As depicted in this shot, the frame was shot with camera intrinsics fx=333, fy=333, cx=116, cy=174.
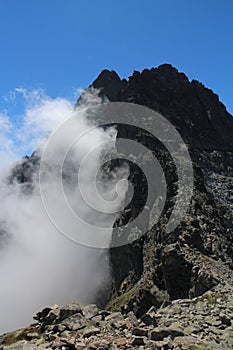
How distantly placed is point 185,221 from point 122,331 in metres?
59.3

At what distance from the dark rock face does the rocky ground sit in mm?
22473

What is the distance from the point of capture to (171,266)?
6656 cm

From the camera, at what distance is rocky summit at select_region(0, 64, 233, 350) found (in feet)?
65.3

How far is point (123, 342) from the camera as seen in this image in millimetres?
18078

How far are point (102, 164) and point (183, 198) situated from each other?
3617 inches

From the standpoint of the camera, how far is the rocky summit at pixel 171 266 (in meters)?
19.9

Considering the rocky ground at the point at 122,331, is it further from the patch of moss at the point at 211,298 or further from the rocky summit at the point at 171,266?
the patch of moss at the point at 211,298

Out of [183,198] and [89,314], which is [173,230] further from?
[89,314]

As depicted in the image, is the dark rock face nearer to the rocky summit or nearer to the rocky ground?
the rocky summit

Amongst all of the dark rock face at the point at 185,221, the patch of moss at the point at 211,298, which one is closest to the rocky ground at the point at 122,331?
the patch of moss at the point at 211,298

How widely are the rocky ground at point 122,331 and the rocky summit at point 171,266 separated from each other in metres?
0.07

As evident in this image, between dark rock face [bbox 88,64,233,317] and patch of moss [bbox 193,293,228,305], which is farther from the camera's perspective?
dark rock face [bbox 88,64,233,317]

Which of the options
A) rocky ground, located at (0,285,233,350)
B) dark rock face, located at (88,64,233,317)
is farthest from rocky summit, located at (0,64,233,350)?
dark rock face, located at (88,64,233,317)

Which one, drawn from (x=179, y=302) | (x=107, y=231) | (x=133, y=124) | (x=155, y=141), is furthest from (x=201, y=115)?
(x=179, y=302)
